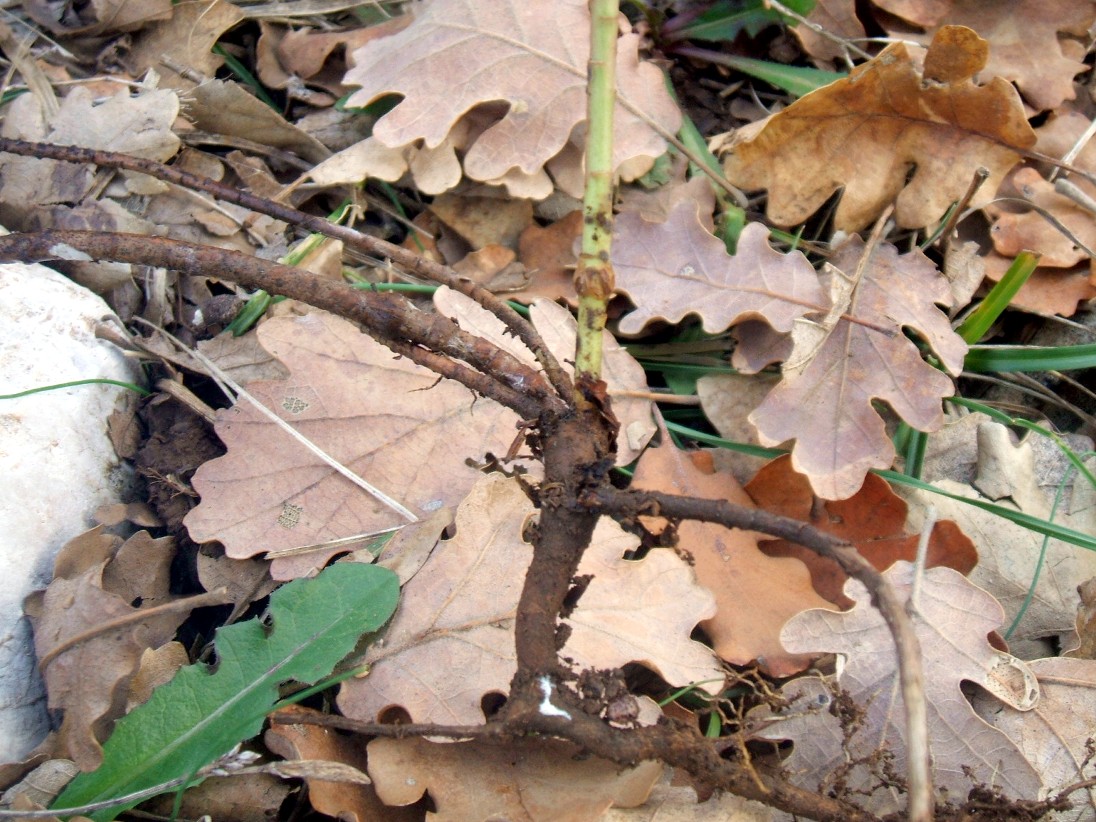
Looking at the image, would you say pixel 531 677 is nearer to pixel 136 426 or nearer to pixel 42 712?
pixel 42 712

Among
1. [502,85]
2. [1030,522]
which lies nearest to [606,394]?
[1030,522]

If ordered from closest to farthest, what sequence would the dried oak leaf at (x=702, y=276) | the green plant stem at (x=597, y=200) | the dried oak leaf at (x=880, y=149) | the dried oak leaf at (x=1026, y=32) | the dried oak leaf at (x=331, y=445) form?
the green plant stem at (x=597, y=200)
the dried oak leaf at (x=331, y=445)
the dried oak leaf at (x=702, y=276)
the dried oak leaf at (x=880, y=149)
the dried oak leaf at (x=1026, y=32)

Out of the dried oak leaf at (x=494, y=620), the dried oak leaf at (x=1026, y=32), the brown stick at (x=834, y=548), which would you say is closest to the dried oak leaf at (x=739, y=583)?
the dried oak leaf at (x=494, y=620)

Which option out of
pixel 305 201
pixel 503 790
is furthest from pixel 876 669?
pixel 305 201

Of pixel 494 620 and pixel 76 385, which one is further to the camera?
pixel 76 385

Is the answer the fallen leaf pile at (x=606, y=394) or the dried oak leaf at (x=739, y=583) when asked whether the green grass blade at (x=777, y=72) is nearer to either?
the fallen leaf pile at (x=606, y=394)

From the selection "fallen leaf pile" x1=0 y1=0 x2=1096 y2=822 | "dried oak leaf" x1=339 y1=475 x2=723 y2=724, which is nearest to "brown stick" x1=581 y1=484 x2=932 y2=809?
"fallen leaf pile" x1=0 y1=0 x2=1096 y2=822

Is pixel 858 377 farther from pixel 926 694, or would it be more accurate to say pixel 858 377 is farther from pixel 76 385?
pixel 76 385
